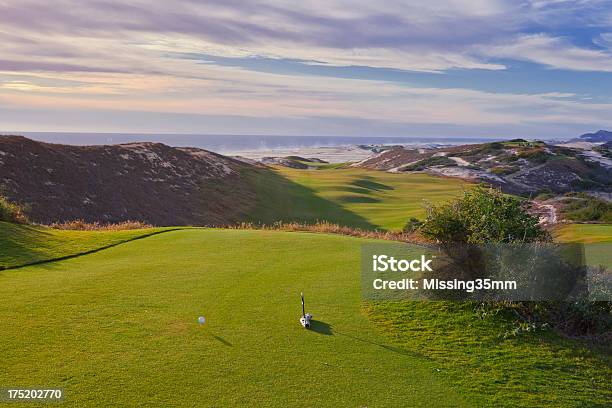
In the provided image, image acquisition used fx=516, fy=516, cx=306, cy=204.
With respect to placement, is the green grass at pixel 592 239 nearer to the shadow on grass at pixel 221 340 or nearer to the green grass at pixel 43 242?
the shadow on grass at pixel 221 340

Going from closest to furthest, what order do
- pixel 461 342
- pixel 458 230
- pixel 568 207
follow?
pixel 461 342, pixel 458 230, pixel 568 207

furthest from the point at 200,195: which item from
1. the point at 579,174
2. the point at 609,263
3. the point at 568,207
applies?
the point at 579,174

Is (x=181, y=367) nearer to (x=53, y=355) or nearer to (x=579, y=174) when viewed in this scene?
(x=53, y=355)

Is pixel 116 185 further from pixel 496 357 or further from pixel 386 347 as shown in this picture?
pixel 496 357

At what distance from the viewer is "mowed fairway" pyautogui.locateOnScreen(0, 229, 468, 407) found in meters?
7.17

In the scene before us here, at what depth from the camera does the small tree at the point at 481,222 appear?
11.3 m

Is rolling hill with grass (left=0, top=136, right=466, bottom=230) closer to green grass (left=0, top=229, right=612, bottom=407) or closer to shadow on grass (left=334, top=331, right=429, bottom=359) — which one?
green grass (left=0, top=229, right=612, bottom=407)

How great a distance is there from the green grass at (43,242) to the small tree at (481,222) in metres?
10.9

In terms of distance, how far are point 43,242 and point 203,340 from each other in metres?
10.7

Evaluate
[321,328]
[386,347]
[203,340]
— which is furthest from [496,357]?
[203,340]

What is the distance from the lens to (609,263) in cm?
1427

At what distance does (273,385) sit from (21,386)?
3.43 m

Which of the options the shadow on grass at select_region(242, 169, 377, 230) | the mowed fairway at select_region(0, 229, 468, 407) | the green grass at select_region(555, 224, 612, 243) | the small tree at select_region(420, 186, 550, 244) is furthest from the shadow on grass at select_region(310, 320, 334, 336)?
the shadow on grass at select_region(242, 169, 377, 230)

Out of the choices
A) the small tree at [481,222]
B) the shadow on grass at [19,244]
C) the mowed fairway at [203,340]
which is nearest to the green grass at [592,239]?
the small tree at [481,222]
